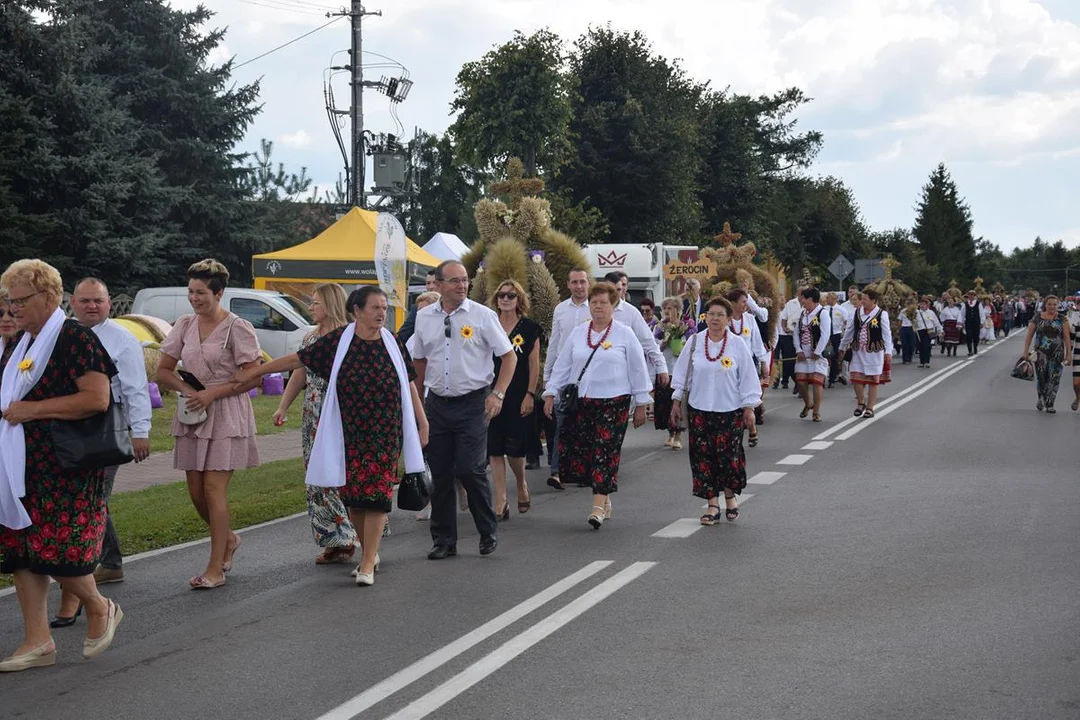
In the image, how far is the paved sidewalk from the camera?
13.1 metres

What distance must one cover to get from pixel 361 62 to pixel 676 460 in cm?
1914

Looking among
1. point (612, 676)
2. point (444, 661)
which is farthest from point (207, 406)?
point (612, 676)

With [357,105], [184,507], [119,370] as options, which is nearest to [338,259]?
[357,105]

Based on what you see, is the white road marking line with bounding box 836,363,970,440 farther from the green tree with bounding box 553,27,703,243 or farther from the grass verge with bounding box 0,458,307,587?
the green tree with bounding box 553,27,703,243

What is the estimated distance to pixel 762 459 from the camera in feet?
48.2

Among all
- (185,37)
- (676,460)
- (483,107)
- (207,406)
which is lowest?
(676,460)

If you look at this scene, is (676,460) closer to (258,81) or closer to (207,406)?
(207,406)

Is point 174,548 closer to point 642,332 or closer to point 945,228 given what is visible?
point 642,332

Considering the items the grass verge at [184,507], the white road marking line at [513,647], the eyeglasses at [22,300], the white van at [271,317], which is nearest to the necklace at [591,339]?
the white road marking line at [513,647]

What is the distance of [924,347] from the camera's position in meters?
37.9

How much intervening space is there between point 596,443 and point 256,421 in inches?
401

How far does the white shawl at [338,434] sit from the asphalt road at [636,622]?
2.14 feet

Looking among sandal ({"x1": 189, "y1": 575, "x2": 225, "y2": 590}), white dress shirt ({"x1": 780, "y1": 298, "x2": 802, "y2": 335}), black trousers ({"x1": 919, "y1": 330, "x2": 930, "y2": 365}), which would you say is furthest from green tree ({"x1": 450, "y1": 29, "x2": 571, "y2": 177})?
sandal ({"x1": 189, "y1": 575, "x2": 225, "y2": 590})

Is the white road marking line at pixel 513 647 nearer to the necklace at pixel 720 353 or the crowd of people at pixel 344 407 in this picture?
the crowd of people at pixel 344 407
